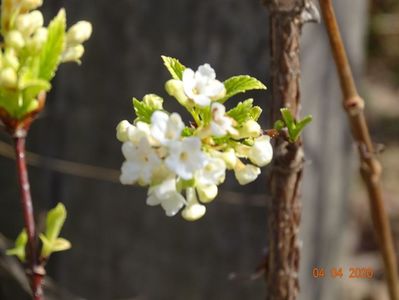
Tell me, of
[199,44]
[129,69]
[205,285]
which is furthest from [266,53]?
[205,285]

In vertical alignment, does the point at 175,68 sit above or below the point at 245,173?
above

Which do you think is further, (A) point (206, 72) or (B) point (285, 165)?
(B) point (285, 165)

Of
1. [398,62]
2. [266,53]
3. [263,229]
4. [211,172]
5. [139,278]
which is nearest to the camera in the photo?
[211,172]

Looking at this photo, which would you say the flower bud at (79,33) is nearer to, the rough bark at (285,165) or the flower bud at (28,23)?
the flower bud at (28,23)

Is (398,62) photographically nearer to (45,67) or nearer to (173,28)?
(173,28)

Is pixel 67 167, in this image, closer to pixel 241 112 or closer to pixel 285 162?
pixel 285 162

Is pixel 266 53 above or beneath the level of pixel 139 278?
above
